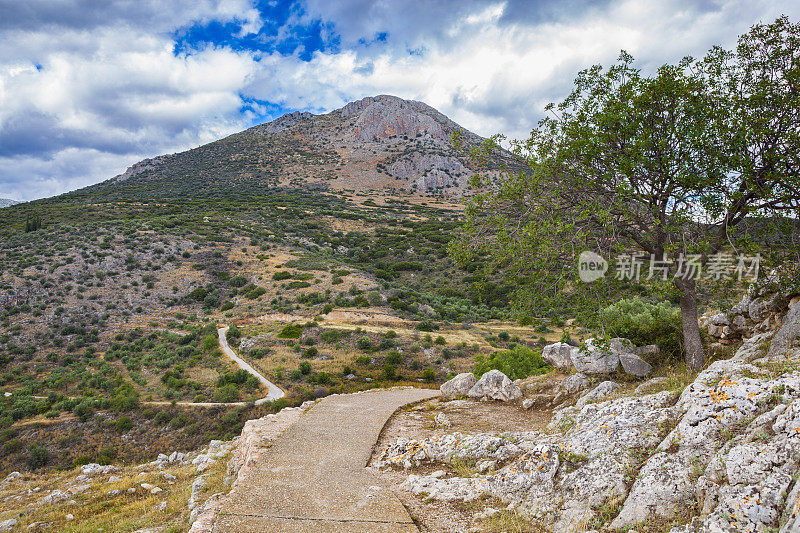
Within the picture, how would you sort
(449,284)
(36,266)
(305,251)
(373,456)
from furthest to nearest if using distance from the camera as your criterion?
1. (305,251)
2. (449,284)
3. (36,266)
4. (373,456)

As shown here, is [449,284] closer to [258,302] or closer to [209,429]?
[258,302]

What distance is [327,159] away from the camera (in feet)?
438

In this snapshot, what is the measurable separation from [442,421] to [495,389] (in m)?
3.11

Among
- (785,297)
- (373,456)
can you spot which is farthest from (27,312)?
(785,297)

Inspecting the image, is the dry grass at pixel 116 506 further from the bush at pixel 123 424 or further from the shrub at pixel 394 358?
the shrub at pixel 394 358

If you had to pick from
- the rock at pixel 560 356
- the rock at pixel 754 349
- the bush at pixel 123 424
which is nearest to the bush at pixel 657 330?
the rock at pixel 560 356

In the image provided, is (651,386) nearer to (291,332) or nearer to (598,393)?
(598,393)

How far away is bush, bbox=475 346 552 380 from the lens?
18125 mm

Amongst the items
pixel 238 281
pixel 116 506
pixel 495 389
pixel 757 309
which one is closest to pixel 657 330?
pixel 757 309

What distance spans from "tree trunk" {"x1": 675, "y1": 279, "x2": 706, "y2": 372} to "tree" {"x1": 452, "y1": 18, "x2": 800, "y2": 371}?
0.09 feet

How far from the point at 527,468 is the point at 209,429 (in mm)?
24915

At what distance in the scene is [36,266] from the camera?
4784 cm

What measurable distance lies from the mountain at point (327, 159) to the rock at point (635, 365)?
317ft

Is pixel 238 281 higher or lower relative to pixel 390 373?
higher
